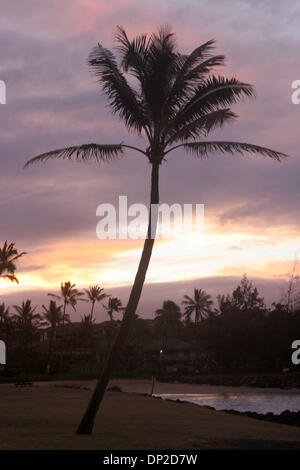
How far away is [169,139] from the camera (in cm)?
1559

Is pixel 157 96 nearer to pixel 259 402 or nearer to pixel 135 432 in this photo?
pixel 135 432

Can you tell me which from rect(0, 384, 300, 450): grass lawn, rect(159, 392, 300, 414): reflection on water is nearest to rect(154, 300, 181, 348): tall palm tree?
rect(159, 392, 300, 414): reflection on water

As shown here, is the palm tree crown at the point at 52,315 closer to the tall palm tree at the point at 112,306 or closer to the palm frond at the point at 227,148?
the tall palm tree at the point at 112,306

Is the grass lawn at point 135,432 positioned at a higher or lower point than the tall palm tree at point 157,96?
lower

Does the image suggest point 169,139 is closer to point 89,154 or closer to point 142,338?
point 89,154

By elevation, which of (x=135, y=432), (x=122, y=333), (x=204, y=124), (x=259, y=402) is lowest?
(x=259, y=402)

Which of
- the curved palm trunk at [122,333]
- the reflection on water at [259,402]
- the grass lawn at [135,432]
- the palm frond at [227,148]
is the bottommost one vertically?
the reflection on water at [259,402]

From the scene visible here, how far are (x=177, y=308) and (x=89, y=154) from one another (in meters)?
119

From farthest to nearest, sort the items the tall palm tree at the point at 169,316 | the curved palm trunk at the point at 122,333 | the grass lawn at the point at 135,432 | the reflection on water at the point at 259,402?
1. the tall palm tree at the point at 169,316
2. the reflection on water at the point at 259,402
3. the curved palm trunk at the point at 122,333
4. the grass lawn at the point at 135,432

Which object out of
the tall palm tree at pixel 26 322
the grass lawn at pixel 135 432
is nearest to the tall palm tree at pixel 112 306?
the tall palm tree at pixel 26 322

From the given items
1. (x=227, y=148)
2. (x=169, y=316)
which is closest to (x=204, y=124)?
(x=227, y=148)

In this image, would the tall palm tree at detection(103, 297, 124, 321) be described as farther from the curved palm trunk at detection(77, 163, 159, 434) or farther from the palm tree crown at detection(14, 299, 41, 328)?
the curved palm trunk at detection(77, 163, 159, 434)
